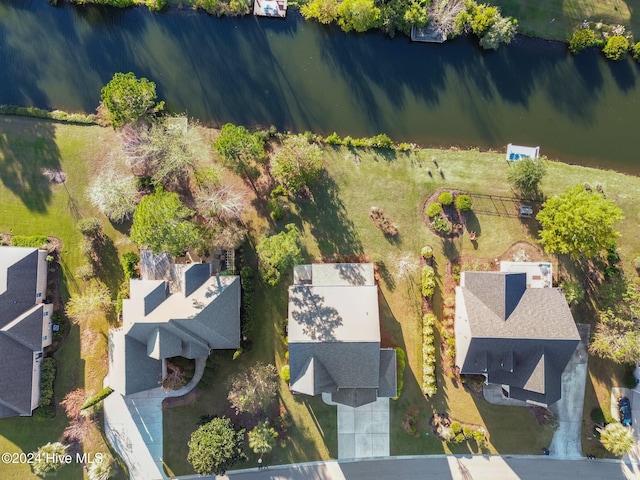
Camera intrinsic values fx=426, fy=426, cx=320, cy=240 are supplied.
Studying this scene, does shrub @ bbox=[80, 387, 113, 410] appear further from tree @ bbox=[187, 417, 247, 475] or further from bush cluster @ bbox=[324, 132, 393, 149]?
bush cluster @ bbox=[324, 132, 393, 149]

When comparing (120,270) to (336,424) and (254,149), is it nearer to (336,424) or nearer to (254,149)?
(254,149)

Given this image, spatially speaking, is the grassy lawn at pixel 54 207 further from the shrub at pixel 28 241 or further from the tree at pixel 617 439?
the tree at pixel 617 439

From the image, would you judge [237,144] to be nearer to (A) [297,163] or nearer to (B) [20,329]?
(A) [297,163]

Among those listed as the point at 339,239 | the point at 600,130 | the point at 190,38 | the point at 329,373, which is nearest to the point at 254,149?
the point at 339,239

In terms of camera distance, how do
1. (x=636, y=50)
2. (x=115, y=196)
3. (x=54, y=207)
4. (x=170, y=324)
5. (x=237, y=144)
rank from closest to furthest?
1. (x=170, y=324)
2. (x=237, y=144)
3. (x=115, y=196)
4. (x=636, y=50)
5. (x=54, y=207)

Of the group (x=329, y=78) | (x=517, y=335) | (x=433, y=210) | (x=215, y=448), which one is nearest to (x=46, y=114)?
(x=329, y=78)

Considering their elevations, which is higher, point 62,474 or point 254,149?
point 254,149

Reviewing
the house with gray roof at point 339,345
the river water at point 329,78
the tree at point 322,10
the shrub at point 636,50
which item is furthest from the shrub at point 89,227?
the shrub at point 636,50
